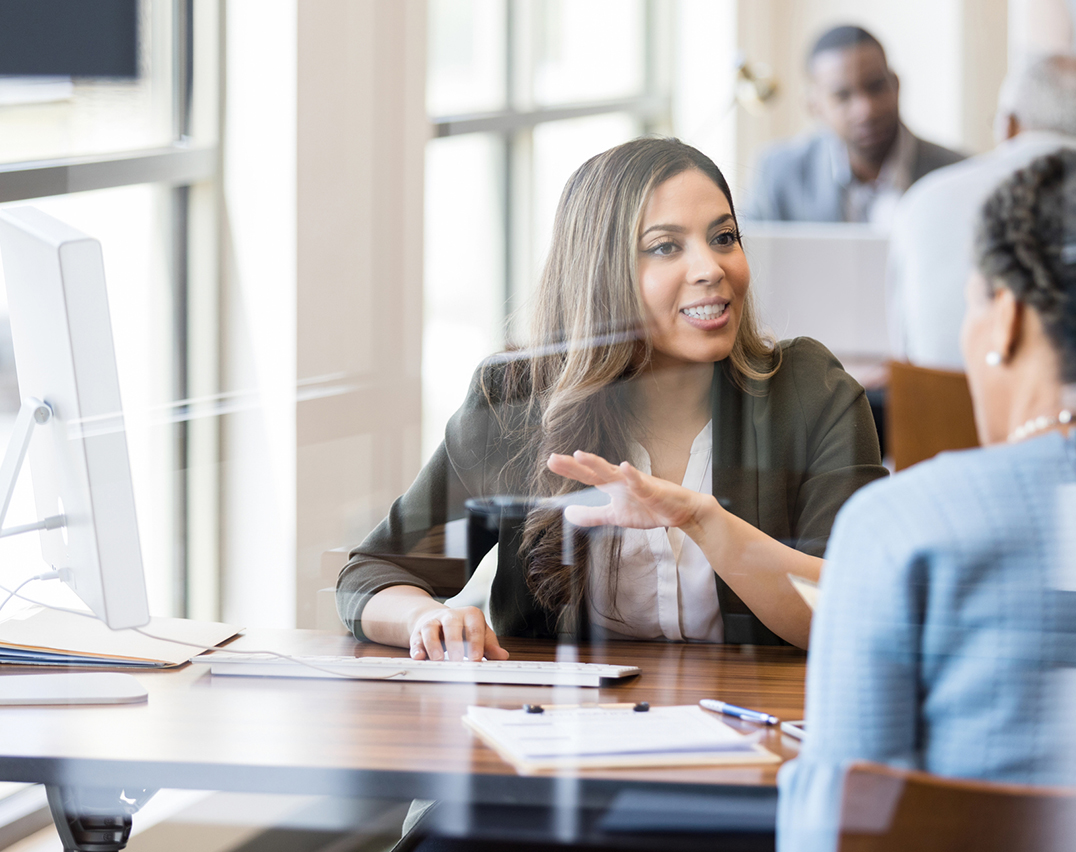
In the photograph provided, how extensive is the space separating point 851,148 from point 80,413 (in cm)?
83

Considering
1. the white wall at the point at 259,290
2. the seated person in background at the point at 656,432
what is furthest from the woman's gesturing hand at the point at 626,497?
the white wall at the point at 259,290

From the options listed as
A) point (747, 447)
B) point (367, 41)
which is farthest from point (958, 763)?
point (367, 41)

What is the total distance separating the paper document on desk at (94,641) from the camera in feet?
4.40

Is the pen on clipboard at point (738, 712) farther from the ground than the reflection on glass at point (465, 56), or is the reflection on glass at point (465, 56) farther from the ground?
the reflection on glass at point (465, 56)

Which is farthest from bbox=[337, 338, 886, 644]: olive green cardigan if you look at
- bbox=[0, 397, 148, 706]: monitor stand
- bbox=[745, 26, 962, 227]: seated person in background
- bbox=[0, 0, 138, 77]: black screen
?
bbox=[0, 0, 138, 77]: black screen

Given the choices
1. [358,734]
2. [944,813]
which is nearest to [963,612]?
[944,813]

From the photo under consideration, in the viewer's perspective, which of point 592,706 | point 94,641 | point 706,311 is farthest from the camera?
point 94,641

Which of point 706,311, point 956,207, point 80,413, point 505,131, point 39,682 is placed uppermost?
point 505,131

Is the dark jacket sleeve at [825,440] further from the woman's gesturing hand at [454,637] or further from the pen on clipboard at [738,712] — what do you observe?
the woman's gesturing hand at [454,637]

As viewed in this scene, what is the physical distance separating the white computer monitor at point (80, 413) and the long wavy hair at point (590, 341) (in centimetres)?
45

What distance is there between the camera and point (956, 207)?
107 centimetres

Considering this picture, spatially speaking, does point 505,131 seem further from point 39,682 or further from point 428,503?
point 39,682

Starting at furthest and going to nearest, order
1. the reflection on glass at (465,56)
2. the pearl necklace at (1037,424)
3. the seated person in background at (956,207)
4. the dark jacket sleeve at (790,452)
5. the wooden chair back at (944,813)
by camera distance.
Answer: the reflection on glass at (465,56) → the dark jacket sleeve at (790,452) → the seated person in background at (956,207) → the pearl necklace at (1037,424) → the wooden chair back at (944,813)

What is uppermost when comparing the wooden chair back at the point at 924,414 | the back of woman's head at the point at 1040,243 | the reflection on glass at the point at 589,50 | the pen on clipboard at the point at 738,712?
the reflection on glass at the point at 589,50
